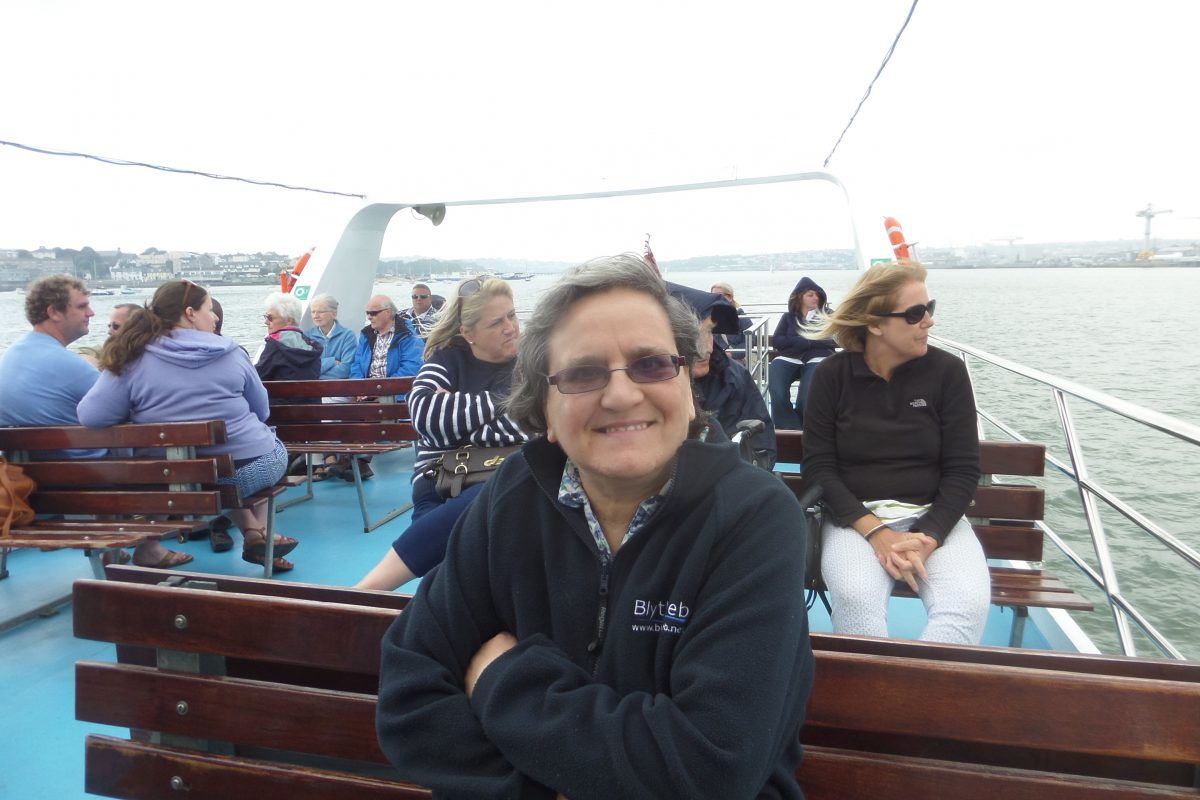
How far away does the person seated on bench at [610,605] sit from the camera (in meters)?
1.04

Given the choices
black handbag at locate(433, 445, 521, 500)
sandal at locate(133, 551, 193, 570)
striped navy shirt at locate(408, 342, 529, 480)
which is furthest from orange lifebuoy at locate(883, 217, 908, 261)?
sandal at locate(133, 551, 193, 570)

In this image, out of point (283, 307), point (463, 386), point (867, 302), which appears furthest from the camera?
point (283, 307)

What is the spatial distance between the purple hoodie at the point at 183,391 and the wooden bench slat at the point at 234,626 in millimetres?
2219

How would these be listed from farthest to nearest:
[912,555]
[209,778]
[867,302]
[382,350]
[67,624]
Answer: [382,350] < [67,624] < [867,302] < [912,555] < [209,778]

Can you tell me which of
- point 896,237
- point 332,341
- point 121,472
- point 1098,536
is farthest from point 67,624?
point 896,237

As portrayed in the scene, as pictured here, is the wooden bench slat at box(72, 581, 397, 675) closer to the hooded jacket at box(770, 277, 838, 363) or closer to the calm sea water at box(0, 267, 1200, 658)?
the calm sea water at box(0, 267, 1200, 658)

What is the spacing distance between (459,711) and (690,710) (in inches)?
14.3

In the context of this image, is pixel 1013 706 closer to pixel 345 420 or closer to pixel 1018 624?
pixel 1018 624

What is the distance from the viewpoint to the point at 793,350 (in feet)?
22.8

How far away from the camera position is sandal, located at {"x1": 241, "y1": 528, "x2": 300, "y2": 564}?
3.90 m

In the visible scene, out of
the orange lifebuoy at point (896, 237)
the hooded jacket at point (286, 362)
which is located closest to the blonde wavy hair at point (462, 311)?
the hooded jacket at point (286, 362)

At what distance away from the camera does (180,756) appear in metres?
1.57

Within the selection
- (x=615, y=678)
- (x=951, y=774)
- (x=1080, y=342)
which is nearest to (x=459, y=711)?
(x=615, y=678)

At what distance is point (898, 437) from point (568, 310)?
5.01ft
